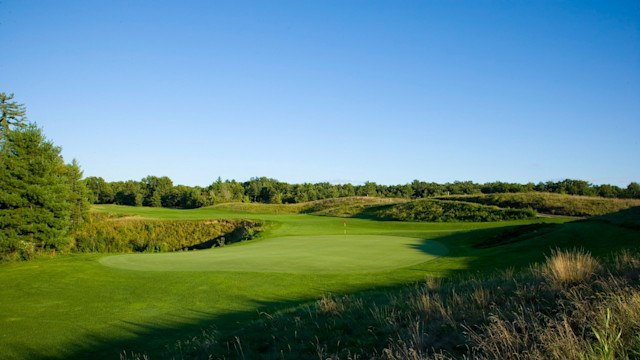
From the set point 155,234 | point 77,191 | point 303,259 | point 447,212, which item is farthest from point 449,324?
point 77,191

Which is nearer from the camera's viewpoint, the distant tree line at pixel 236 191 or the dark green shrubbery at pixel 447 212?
the dark green shrubbery at pixel 447 212

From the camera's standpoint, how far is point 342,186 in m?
96.9

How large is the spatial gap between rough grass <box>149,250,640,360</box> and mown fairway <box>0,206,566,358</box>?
4.31 ft

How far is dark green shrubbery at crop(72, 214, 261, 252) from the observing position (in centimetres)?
3519

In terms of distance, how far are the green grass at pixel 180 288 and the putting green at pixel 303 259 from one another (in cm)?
5

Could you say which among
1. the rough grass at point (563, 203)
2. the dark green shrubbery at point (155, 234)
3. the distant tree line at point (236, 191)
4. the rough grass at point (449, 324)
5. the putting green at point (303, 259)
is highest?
the distant tree line at point (236, 191)

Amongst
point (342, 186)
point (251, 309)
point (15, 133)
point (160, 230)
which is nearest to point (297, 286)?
point (251, 309)

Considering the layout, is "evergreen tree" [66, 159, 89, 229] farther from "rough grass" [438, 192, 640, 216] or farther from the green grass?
"rough grass" [438, 192, 640, 216]

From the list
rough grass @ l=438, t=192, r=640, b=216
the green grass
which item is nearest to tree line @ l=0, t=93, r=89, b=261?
the green grass

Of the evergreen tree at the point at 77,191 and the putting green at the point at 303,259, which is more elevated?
the evergreen tree at the point at 77,191

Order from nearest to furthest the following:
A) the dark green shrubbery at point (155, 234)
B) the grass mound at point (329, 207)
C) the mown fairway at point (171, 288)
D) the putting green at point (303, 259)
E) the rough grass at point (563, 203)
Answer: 1. the mown fairway at point (171, 288)
2. the putting green at point (303, 259)
3. the rough grass at point (563, 203)
4. the dark green shrubbery at point (155, 234)
5. the grass mound at point (329, 207)

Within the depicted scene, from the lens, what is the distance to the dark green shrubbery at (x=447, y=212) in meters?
32.8

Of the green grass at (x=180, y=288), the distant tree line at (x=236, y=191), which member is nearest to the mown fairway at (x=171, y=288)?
the green grass at (x=180, y=288)

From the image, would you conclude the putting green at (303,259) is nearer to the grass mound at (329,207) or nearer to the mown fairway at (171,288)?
the mown fairway at (171,288)
